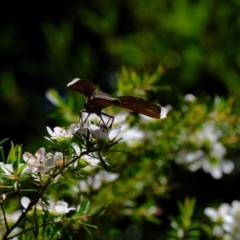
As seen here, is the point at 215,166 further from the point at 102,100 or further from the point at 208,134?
the point at 102,100

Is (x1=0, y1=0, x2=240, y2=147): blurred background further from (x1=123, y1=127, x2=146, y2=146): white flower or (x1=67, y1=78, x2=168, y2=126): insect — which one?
(x1=67, y1=78, x2=168, y2=126): insect

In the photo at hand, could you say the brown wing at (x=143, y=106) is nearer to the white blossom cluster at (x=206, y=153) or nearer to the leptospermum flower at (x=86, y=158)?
the leptospermum flower at (x=86, y=158)

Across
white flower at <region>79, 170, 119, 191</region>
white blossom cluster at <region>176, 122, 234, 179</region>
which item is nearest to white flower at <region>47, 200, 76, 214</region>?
white flower at <region>79, 170, 119, 191</region>

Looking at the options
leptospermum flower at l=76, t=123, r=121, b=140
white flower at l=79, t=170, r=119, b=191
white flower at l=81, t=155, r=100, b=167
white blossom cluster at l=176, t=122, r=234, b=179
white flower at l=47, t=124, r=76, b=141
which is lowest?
white blossom cluster at l=176, t=122, r=234, b=179

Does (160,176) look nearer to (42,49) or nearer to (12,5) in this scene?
(42,49)

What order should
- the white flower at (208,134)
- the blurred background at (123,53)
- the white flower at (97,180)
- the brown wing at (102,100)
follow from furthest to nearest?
the blurred background at (123,53) < the white flower at (208,134) < the white flower at (97,180) < the brown wing at (102,100)

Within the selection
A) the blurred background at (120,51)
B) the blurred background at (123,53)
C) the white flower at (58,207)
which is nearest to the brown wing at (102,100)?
the white flower at (58,207)

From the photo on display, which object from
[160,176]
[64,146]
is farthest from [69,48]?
[64,146]
